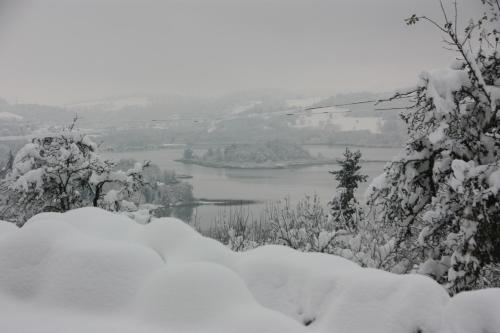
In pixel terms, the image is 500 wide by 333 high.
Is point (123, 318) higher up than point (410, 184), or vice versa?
point (410, 184)

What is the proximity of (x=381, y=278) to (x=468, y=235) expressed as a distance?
338 centimetres

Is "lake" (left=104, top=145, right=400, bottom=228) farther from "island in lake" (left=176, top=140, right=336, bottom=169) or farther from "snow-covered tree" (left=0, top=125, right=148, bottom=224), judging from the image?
"snow-covered tree" (left=0, top=125, right=148, bottom=224)

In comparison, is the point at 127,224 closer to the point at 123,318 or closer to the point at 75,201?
the point at 123,318

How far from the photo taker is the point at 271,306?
4.24 m

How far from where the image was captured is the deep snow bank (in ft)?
11.1

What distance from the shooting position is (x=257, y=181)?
137 meters

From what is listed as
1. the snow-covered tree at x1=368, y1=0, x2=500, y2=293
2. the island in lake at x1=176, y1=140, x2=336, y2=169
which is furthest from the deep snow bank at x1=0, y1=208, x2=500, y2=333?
the island in lake at x1=176, y1=140, x2=336, y2=169

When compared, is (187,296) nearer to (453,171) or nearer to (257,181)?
(453,171)

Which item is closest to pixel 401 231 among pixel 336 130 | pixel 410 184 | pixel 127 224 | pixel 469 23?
pixel 410 184

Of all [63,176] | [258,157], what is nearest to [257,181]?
[258,157]

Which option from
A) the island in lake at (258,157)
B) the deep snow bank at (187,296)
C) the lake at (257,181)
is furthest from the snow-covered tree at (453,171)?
the island in lake at (258,157)

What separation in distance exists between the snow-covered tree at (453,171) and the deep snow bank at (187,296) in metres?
3.10

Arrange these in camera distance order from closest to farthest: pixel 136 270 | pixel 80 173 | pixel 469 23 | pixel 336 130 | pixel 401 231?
pixel 136 270 → pixel 469 23 → pixel 401 231 → pixel 80 173 → pixel 336 130

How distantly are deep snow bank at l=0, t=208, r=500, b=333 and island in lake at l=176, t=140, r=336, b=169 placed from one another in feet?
515
